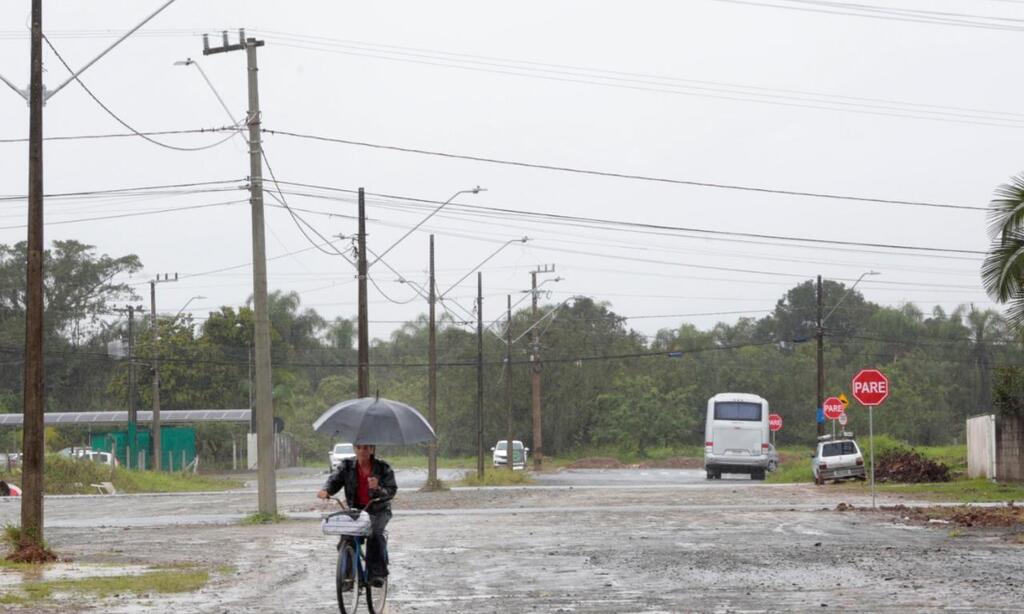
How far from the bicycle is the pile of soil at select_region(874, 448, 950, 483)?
126ft

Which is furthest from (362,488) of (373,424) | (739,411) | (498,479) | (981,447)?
(739,411)

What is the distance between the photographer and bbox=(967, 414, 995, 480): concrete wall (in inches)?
1769

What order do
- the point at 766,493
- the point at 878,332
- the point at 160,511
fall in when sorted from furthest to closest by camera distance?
the point at 878,332
the point at 766,493
the point at 160,511

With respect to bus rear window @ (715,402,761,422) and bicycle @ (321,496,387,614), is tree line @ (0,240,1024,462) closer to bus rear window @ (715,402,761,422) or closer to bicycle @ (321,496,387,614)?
bus rear window @ (715,402,761,422)

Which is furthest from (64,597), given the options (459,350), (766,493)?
(459,350)

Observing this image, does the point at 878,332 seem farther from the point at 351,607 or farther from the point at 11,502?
the point at 351,607

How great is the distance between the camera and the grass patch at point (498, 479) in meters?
55.1

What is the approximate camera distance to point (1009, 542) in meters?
21.7

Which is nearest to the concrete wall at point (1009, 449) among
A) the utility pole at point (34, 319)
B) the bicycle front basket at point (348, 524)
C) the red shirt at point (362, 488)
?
the utility pole at point (34, 319)

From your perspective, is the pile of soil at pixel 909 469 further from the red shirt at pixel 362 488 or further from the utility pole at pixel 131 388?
the red shirt at pixel 362 488

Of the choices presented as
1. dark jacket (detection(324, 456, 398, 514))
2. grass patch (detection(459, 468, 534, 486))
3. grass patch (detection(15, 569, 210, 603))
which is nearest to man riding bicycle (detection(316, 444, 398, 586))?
dark jacket (detection(324, 456, 398, 514))

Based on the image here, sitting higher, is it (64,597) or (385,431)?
(385,431)

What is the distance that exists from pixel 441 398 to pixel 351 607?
282 feet

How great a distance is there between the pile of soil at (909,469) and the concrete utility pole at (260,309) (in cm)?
2567
